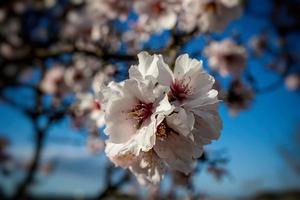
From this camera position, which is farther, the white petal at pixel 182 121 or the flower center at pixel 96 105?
the flower center at pixel 96 105

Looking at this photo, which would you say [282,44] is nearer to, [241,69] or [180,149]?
[241,69]

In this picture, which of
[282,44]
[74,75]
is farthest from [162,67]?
[282,44]

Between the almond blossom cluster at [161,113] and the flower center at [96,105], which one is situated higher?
the flower center at [96,105]

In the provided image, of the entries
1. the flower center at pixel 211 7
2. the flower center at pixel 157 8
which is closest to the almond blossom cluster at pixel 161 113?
the flower center at pixel 211 7

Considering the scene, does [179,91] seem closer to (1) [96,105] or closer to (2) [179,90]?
(2) [179,90]

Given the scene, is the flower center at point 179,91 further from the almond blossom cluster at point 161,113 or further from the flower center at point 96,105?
the flower center at point 96,105

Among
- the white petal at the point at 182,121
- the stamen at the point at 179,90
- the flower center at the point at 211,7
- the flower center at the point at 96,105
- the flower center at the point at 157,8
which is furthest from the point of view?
the flower center at the point at 157,8

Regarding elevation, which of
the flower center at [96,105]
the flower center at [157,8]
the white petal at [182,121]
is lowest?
the white petal at [182,121]
